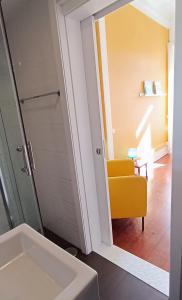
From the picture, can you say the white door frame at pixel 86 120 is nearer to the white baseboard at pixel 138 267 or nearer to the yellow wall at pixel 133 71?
the white baseboard at pixel 138 267

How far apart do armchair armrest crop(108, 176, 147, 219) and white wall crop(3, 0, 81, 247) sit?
1.44 ft

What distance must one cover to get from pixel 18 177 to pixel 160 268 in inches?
52.9

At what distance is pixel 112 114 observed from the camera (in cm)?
292

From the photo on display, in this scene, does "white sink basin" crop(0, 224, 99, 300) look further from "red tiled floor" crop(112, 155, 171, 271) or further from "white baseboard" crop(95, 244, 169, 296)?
"red tiled floor" crop(112, 155, 171, 271)

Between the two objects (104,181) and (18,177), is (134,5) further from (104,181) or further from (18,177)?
(18,177)

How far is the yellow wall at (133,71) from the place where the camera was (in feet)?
9.35

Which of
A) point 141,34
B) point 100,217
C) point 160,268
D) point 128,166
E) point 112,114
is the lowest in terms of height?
point 160,268

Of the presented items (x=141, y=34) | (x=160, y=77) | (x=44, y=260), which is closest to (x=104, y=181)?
(x=44, y=260)

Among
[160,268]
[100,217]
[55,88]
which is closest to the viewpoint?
[55,88]

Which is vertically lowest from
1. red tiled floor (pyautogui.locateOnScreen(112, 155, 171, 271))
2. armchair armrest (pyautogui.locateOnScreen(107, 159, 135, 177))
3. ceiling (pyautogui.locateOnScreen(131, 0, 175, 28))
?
red tiled floor (pyautogui.locateOnScreen(112, 155, 171, 271))

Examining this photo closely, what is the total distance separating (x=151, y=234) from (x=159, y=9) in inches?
152

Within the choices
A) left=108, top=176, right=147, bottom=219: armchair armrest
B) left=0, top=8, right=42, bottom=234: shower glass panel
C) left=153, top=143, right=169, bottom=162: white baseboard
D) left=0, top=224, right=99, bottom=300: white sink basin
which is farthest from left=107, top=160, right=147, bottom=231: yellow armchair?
left=153, top=143, right=169, bottom=162: white baseboard

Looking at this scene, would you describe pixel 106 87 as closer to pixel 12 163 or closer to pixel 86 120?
pixel 86 120

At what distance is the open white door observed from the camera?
53.5 inches
